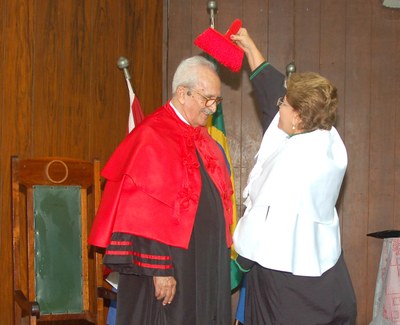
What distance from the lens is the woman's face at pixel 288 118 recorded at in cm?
221

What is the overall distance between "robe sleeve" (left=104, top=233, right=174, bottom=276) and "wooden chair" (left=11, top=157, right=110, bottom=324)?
503mm

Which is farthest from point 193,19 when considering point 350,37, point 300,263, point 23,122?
point 300,263

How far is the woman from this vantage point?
2088mm

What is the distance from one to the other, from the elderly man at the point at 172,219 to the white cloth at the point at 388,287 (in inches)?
56.4

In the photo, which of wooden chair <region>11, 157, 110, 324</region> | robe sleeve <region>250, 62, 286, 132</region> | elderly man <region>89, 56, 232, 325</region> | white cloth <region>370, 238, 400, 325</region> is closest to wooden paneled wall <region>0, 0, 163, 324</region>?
wooden chair <region>11, 157, 110, 324</region>

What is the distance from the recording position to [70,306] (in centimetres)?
257

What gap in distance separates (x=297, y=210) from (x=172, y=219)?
42 centimetres

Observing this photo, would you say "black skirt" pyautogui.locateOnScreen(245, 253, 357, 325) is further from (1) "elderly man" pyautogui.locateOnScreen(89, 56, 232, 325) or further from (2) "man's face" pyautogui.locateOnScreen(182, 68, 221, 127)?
(2) "man's face" pyautogui.locateOnScreen(182, 68, 221, 127)

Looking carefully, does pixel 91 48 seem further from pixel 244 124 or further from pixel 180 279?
pixel 180 279

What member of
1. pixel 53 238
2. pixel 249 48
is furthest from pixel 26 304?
pixel 249 48

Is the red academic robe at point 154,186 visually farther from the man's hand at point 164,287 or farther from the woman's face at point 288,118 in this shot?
the woman's face at point 288,118

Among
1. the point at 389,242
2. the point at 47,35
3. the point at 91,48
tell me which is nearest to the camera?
the point at 47,35

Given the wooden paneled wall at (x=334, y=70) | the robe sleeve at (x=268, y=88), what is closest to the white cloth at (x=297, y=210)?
the robe sleeve at (x=268, y=88)

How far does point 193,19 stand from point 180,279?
6.09 feet
